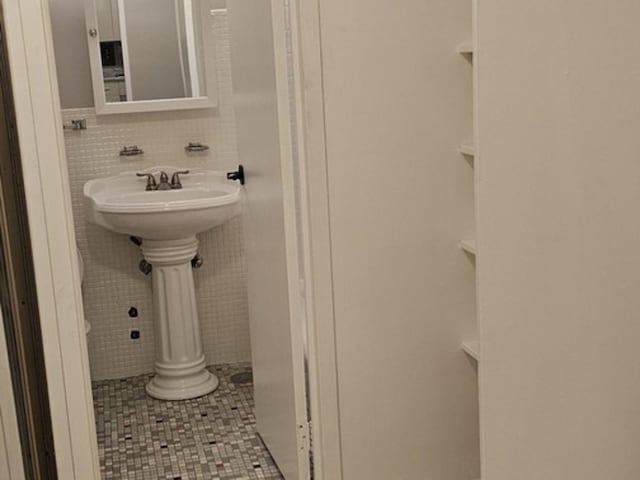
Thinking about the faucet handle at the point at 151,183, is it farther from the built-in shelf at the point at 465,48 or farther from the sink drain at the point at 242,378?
the built-in shelf at the point at 465,48

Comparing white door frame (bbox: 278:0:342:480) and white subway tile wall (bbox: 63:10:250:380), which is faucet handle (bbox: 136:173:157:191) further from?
white door frame (bbox: 278:0:342:480)

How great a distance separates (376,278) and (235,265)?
66.2 inches

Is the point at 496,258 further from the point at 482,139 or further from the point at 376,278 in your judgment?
the point at 376,278

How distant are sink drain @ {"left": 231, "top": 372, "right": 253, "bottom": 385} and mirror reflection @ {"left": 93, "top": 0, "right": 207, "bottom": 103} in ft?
4.03

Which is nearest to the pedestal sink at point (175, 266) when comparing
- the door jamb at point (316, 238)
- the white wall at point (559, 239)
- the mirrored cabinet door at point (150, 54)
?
the mirrored cabinet door at point (150, 54)

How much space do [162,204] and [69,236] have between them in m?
1.28

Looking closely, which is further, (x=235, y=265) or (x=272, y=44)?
(x=235, y=265)

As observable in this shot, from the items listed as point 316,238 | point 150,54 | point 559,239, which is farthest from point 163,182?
point 559,239

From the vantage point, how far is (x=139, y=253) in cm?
396

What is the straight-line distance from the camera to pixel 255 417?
11.3ft

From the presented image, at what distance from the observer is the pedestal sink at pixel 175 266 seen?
3.63m

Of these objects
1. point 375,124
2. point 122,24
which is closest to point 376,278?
point 375,124

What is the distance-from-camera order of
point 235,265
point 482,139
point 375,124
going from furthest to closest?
1. point 235,265
2. point 375,124
3. point 482,139

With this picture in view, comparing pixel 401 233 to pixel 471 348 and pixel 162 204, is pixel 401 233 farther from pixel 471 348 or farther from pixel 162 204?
pixel 162 204
